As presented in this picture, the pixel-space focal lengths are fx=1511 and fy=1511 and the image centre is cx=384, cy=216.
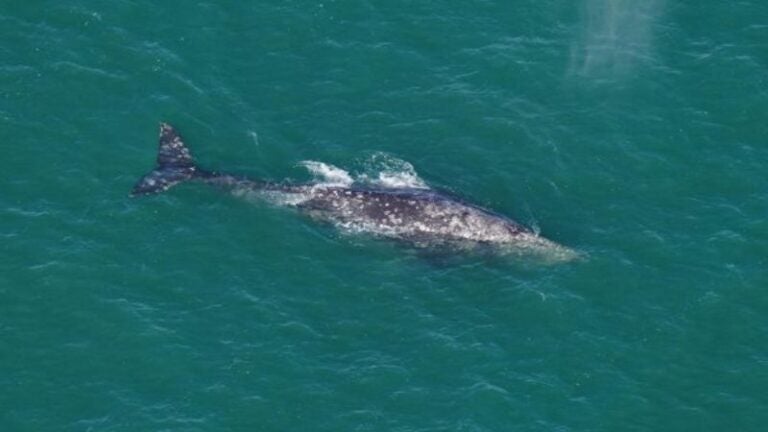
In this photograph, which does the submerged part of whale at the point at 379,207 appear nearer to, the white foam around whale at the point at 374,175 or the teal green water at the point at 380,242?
the white foam around whale at the point at 374,175

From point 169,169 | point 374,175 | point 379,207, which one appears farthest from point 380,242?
point 169,169

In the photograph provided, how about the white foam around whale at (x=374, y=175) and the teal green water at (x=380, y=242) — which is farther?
the white foam around whale at (x=374, y=175)

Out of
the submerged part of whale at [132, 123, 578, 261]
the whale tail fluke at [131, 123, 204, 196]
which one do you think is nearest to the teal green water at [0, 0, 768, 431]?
the whale tail fluke at [131, 123, 204, 196]

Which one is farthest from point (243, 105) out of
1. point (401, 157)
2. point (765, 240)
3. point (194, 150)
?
point (765, 240)

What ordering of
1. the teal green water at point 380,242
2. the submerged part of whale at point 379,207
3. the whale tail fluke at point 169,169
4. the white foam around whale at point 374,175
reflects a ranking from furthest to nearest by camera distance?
the white foam around whale at point 374,175 < the whale tail fluke at point 169,169 < the submerged part of whale at point 379,207 < the teal green water at point 380,242

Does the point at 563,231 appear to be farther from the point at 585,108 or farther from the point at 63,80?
the point at 63,80

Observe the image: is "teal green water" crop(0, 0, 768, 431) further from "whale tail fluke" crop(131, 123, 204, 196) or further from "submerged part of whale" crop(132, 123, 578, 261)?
"submerged part of whale" crop(132, 123, 578, 261)

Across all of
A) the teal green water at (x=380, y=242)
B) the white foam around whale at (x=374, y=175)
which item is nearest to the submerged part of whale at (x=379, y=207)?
the white foam around whale at (x=374, y=175)

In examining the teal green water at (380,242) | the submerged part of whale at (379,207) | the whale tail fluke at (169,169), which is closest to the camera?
the teal green water at (380,242)
